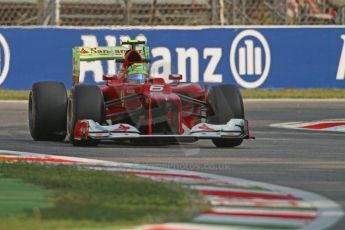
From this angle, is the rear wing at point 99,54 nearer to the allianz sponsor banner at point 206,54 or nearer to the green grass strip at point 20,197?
the green grass strip at point 20,197

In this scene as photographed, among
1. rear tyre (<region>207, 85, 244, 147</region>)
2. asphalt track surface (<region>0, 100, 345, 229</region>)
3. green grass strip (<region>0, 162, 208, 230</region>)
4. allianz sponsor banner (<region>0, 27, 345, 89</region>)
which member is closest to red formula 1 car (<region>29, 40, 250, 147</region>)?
rear tyre (<region>207, 85, 244, 147</region>)

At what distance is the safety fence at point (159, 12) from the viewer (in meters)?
24.6

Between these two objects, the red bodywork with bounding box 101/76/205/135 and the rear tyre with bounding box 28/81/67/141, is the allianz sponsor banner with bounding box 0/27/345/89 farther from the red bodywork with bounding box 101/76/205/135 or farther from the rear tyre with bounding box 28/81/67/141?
the red bodywork with bounding box 101/76/205/135

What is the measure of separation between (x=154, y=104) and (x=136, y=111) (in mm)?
329

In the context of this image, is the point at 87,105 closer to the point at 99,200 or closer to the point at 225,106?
the point at 225,106

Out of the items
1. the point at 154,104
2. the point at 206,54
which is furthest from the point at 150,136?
the point at 206,54

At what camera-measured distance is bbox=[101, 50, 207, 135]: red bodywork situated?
14.0 meters

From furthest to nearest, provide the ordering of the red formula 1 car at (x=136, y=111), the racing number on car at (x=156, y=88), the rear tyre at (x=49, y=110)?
the rear tyre at (x=49, y=110) → the racing number on car at (x=156, y=88) → the red formula 1 car at (x=136, y=111)

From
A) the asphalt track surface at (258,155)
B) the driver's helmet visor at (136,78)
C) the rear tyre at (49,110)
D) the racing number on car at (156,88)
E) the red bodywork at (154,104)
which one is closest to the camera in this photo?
the asphalt track surface at (258,155)

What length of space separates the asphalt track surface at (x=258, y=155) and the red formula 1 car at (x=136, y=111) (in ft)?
0.62

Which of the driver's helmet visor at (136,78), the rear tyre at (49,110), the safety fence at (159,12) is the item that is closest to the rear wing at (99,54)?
the driver's helmet visor at (136,78)

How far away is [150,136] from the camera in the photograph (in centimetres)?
1377

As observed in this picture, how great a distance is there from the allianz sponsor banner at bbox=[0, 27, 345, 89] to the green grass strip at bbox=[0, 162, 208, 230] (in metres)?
11.8

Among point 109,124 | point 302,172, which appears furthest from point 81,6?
point 302,172
